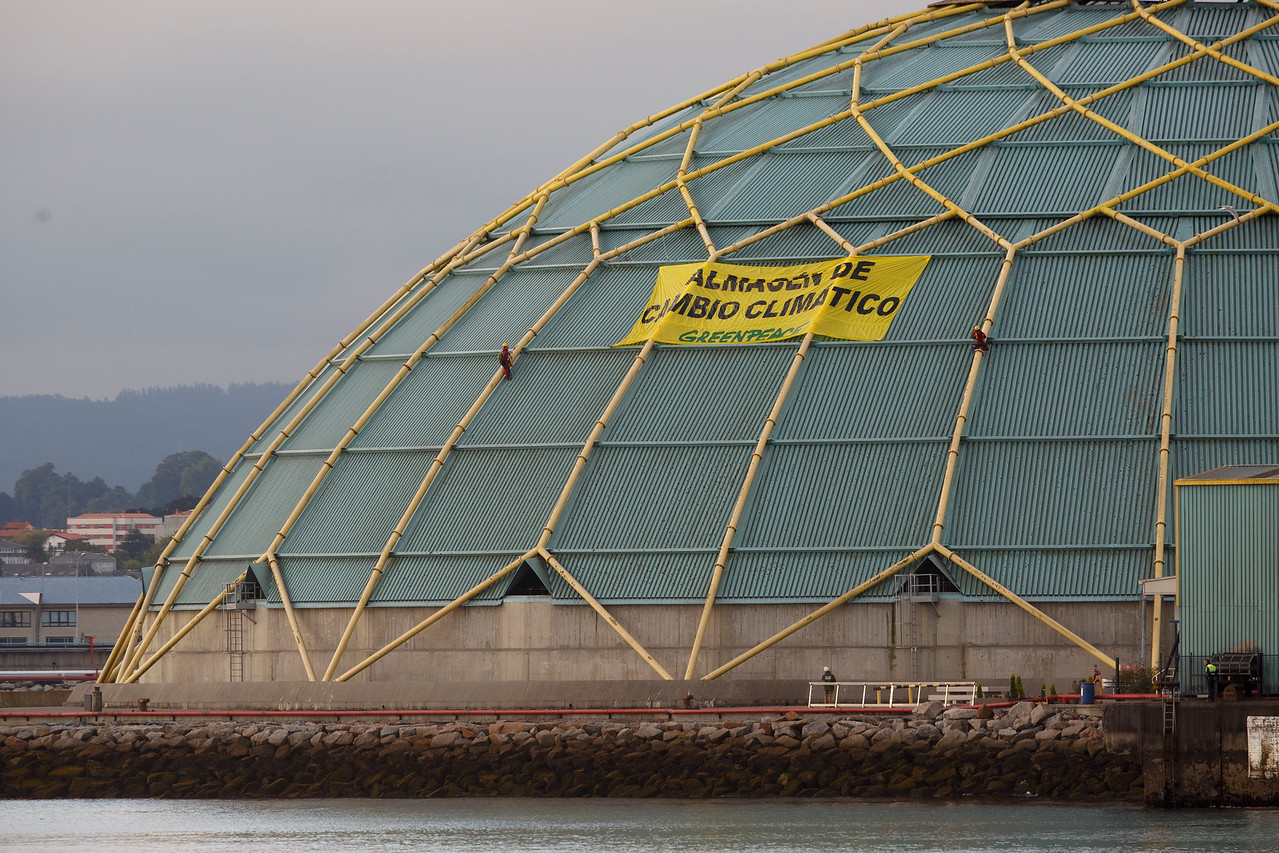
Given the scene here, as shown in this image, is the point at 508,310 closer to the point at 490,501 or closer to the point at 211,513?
the point at 490,501

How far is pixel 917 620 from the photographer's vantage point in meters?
64.8

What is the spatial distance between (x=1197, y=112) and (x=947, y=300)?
13113 mm

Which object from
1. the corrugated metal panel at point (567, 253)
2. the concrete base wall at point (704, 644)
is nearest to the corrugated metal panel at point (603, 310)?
the corrugated metal panel at point (567, 253)

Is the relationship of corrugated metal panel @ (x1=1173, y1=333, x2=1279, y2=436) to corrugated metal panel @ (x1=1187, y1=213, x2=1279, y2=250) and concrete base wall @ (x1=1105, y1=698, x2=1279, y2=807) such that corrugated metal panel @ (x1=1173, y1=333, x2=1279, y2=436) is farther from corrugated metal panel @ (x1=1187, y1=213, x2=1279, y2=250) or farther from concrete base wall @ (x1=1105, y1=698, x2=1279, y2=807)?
concrete base wall @ (x1=1105, y1=698, x2=1279, y2=807)

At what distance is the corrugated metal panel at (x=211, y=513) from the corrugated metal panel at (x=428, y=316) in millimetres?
6742

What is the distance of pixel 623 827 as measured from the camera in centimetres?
5394

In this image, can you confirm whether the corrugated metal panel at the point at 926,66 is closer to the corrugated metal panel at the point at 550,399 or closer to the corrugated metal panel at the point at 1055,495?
the corrugated metal panel at the point at 550,399

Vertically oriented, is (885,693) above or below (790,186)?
below

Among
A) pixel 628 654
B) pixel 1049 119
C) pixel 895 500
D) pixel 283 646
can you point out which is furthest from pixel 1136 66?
pixel 283 646

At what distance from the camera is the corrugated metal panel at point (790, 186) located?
76.8 metres

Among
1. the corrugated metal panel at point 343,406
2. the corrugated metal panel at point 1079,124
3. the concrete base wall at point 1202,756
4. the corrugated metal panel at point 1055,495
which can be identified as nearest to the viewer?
the concrete base wall at point 1202,756

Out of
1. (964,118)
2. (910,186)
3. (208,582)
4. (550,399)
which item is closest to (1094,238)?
(910,186)

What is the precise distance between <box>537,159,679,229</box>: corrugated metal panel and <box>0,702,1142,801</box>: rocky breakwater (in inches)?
992

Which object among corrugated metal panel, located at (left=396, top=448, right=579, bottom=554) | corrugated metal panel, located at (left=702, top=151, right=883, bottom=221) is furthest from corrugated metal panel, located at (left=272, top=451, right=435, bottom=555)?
corrugated metal panel, located at (left=702, top=151, right=883, bottom=221)
